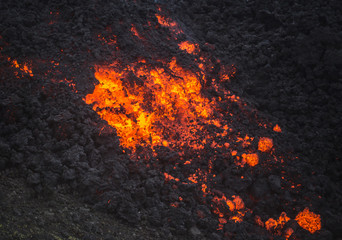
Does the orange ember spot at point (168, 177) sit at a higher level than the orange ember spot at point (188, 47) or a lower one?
lower

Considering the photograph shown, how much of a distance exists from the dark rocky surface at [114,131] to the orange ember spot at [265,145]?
31 cm

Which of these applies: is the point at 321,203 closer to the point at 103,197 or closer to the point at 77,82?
the point at 103,197

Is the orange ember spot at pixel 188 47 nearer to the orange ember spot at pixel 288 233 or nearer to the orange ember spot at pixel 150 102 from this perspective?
the orange ember spot at pixel 150 102

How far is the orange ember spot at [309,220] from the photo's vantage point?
4021mm

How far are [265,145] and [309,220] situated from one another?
141 cm

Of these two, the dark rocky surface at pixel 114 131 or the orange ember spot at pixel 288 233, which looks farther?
the orange ember spot at pixel 288 233

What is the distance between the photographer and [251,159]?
4.54 metres

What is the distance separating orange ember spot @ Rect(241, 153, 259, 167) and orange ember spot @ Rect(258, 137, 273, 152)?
29 centimetres

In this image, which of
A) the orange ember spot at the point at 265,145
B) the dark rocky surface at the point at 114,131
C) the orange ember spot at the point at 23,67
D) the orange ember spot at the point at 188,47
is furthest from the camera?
the orange ember spot at the point at 188,47

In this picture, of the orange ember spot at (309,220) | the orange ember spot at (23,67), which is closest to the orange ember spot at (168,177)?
the orange ember spot at (309,220)

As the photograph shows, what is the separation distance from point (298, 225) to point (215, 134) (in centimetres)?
200

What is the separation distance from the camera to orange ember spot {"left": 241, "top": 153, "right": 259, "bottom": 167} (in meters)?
4.53

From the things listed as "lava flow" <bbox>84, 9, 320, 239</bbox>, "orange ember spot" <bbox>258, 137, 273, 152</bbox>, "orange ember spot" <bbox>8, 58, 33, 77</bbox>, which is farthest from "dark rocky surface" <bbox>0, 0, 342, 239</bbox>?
"orange ember spot" <bbox>258, 137, 273, 152</bbox>

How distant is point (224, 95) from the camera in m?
5.56
